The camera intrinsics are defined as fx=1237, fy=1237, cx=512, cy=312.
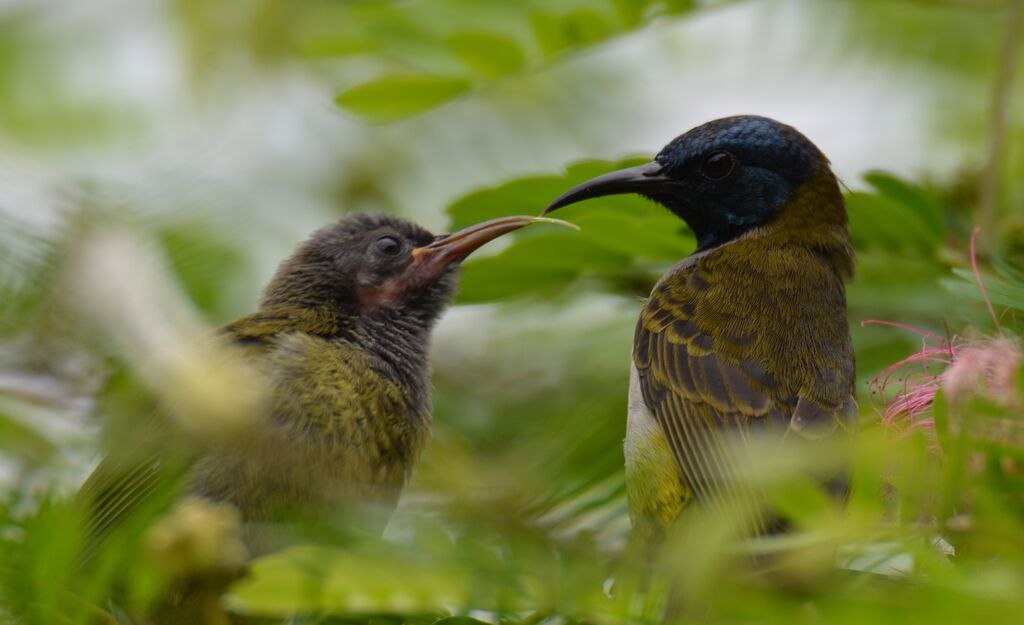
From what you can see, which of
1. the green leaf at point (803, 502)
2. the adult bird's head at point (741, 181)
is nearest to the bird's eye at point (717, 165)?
the adult bird's head at point (741, 181)

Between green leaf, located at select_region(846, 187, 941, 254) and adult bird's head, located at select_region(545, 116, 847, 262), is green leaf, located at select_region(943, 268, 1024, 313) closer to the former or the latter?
green leaf, located at select_region(846, 187, 941, 254)

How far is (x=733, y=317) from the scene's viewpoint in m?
3.40

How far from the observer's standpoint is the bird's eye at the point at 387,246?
408 centimetres

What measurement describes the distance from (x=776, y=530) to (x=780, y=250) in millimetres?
1488

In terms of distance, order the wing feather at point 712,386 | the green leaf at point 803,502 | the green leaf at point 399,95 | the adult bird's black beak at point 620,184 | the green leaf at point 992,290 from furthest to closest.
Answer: the green leaf at point 399,95, the adult bird's black beak at point 620,184, the wing feather at point 712,386, the green leaf at point 992,290, the green leaf at point 803,502

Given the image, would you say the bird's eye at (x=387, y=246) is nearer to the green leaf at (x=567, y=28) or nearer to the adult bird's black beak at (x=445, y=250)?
the adult bird's black beak at (x=445, y=250)

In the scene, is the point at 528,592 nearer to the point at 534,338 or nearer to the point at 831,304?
the point at 831,304

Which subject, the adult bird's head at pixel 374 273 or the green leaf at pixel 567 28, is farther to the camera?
the adult bird's head at pixel 374 273

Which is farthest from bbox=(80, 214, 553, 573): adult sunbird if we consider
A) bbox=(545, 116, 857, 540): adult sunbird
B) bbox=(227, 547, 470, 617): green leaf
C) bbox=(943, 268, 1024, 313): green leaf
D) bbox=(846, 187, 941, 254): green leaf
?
bbox=(943, 268, 1024, 313): green leaf

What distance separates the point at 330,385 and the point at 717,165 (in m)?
1.32

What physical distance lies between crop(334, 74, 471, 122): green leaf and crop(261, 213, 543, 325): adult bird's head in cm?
43

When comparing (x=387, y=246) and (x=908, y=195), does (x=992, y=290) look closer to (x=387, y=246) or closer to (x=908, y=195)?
(x=908, y=195)

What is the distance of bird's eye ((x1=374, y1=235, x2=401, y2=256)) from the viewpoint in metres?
4.08

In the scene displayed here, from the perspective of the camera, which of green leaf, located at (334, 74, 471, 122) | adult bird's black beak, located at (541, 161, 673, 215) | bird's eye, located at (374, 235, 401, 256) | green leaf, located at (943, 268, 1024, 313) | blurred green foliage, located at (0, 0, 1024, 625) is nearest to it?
blurred green foliage, located at (0, 0, 1024, 625)
